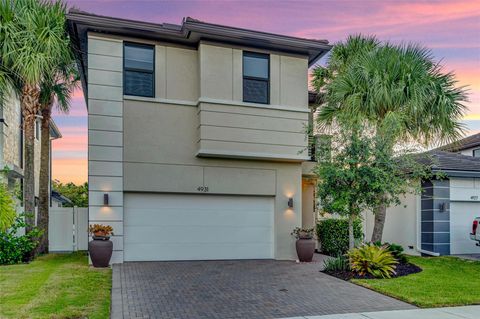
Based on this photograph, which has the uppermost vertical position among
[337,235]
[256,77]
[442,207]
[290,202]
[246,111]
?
[256,77]

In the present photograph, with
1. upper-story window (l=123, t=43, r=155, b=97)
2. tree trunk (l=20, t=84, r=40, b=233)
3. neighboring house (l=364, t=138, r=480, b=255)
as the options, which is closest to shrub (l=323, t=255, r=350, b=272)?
neighboring house (l=364, t=138, r=480, b=255)

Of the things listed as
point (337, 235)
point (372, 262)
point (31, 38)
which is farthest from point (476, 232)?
point (31, 38)

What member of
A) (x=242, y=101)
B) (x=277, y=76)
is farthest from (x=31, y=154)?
(x=277, y=76)

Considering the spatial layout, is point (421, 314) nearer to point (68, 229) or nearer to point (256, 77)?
point (256, 77)

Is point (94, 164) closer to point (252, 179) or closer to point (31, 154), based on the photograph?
point (31, 154)

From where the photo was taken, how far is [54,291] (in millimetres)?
7676

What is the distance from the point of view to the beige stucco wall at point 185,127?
11.5 m

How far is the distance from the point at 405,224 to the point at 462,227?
188 cm

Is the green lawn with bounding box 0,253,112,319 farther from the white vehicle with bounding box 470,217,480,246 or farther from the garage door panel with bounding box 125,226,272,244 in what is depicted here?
the white vehicle with bounding box 470,217,480,246

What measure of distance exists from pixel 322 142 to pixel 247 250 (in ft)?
14.4

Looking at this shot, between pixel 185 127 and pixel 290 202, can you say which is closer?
pixel 185 127

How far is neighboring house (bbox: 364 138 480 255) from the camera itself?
46.2 ft

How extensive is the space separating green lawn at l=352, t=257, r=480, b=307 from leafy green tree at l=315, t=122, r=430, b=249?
186 cm

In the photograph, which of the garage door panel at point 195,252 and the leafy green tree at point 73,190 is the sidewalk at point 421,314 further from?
the leafy green tree at point 73,190
